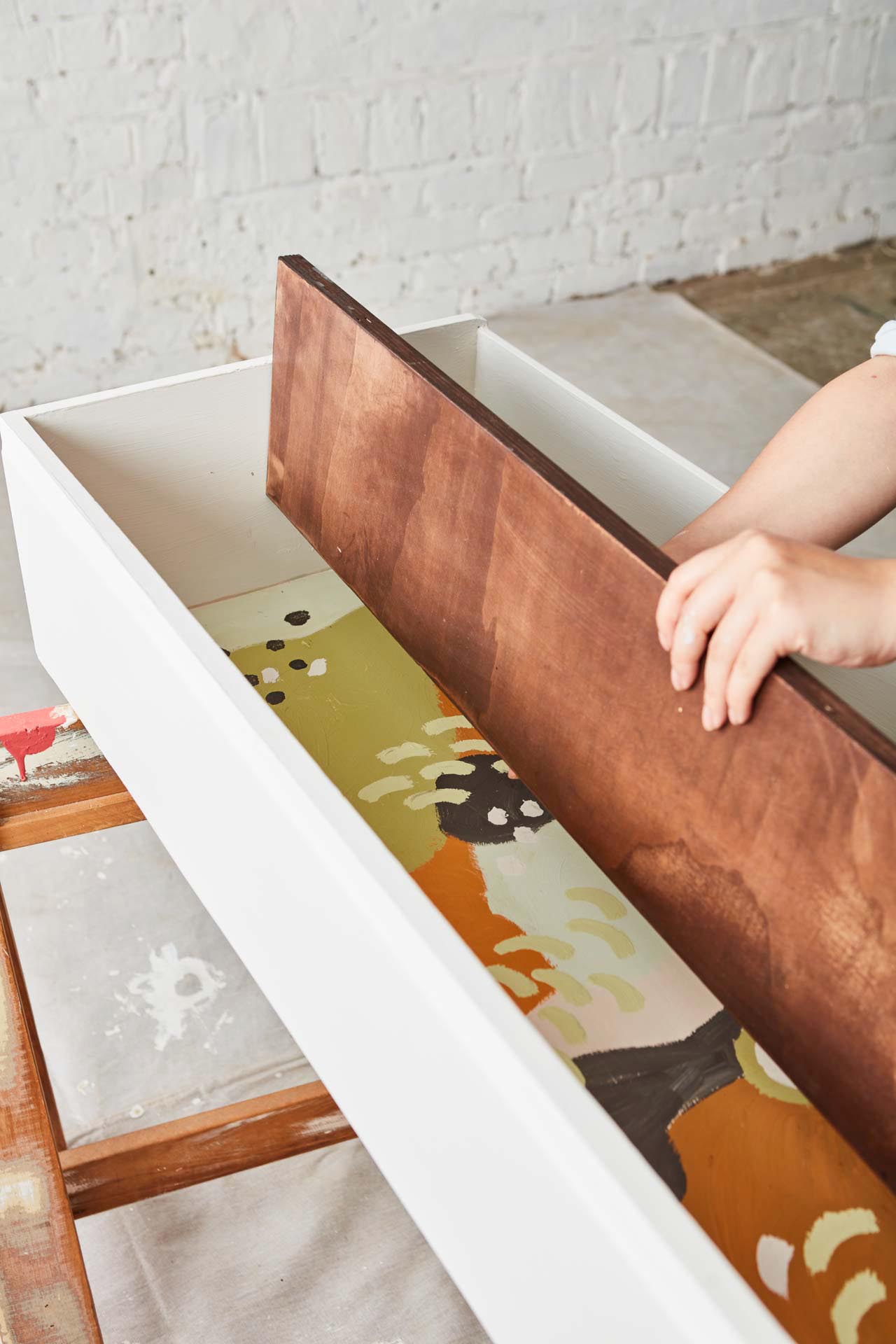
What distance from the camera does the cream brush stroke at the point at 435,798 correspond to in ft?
3.00

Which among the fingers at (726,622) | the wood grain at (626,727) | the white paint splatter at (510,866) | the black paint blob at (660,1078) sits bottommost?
the white paint splatter at (510,866)

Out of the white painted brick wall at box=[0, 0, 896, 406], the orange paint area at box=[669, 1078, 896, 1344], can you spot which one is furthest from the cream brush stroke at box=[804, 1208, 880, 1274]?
the white painted brick wall at box=[0, 0, 896, 406]

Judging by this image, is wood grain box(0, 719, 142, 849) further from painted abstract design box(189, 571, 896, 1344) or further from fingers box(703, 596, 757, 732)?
fingers box(703, 596, 757, 732)

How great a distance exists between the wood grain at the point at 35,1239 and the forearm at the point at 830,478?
53 cm

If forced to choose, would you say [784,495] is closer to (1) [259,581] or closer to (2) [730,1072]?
(2) [730,1072]

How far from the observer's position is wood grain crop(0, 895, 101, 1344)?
0.61m

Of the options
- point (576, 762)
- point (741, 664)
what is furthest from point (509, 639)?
point (741, 664)

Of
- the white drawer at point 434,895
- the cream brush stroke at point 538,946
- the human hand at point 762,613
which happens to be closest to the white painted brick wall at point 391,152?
the white drawer at point 434,895

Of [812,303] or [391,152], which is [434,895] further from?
[812,303]

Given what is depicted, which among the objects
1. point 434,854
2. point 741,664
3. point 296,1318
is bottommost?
point 296,1318

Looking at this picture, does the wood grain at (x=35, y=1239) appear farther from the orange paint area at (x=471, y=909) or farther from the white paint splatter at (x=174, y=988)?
the white paint splatter at (x=174, y=988)

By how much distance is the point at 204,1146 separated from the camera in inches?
30.8

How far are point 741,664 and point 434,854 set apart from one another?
40 centimetres

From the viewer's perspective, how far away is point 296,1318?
0.89 m
